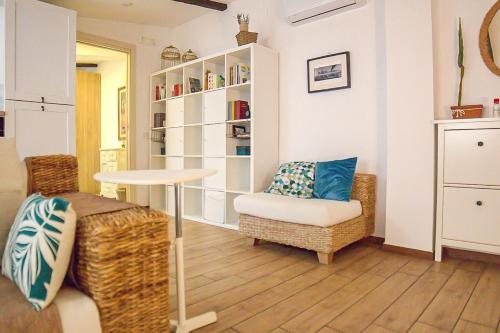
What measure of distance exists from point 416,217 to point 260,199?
121 cm

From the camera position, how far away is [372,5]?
2.95 m

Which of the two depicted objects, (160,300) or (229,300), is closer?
(160,300)

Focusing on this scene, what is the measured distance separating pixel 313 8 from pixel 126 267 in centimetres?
295

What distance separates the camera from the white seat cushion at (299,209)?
240cm

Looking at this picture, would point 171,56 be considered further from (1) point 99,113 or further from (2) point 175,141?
(1) point 99,113

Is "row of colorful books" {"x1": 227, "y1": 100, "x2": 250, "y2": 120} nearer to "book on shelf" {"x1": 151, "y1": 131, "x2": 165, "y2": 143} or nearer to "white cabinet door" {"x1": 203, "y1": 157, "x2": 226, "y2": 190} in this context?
"white cabinet door" {"x1": 203, "y1": 157, "x2": 226, "y2": 190}

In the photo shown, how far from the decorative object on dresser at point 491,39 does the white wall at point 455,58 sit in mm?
55

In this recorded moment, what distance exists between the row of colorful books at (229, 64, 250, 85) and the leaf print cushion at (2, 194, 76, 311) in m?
2.82

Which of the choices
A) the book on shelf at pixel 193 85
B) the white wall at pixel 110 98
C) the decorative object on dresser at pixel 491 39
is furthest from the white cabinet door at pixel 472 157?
the white wall at pixel 110 98

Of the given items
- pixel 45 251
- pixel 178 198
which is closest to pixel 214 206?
pixel 178 198

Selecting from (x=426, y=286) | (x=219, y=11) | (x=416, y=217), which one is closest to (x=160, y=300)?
(x=426, y=286)

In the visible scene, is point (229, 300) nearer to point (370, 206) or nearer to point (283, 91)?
point (370, 206)

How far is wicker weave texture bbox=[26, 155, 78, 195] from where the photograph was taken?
1.49 metres

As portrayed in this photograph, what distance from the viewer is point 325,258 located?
7.86 feet
